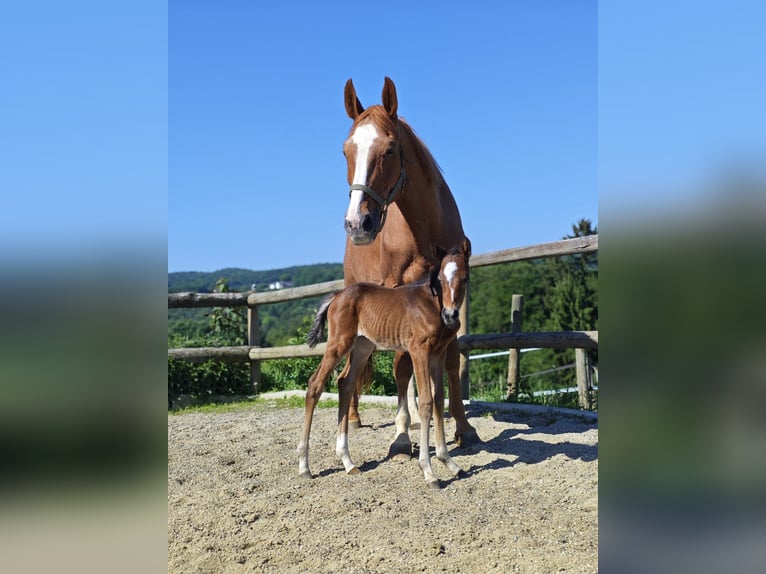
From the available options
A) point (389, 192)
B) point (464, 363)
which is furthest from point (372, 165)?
point (464, 363)

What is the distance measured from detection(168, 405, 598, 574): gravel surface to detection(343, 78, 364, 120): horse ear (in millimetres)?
2473

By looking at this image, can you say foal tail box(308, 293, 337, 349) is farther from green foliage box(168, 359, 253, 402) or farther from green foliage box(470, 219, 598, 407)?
green foliage box(470, 219, 598, 407)

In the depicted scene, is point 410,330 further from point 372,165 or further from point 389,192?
point 372,165

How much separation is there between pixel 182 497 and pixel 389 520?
1.31 metres

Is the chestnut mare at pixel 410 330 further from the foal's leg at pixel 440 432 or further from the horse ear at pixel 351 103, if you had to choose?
the horse ear at pixel 351 103

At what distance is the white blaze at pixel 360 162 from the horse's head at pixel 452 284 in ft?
2.31

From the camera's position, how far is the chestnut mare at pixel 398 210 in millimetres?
4059

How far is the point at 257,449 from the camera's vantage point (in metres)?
5.28

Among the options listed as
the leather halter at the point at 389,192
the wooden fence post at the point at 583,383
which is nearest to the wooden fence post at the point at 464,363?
the wooden fence post at the point at 583,383

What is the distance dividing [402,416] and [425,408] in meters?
0.65

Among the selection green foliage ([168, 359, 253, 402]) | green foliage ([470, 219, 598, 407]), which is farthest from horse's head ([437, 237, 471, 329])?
green foliage ([470, 219, 598, 407])

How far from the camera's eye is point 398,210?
513 cm
